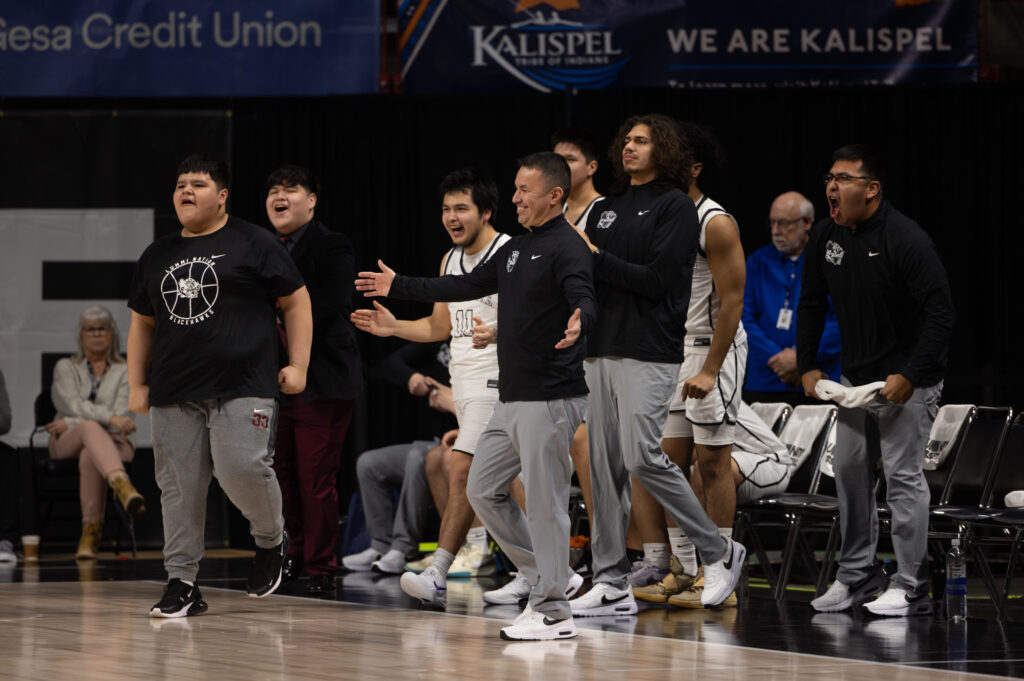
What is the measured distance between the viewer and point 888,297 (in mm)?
5773

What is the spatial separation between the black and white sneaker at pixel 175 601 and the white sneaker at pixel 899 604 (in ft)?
8.15

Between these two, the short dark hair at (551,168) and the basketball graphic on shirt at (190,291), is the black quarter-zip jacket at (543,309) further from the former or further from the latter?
the basketball graphic on shirt at (190,291)

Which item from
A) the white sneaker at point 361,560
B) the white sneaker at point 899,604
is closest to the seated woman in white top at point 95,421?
the white sneaker at point 361,560

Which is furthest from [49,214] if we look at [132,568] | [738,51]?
[738,51]

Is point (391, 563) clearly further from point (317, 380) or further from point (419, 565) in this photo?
point (317, 380)

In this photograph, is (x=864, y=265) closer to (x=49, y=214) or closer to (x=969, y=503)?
(x=969, y=503)

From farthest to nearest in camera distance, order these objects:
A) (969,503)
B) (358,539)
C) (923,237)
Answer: (358,539) < (969,503) < (923,237)

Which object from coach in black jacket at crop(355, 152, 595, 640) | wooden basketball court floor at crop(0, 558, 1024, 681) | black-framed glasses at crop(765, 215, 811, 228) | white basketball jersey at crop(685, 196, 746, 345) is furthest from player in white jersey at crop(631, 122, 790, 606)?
black-framed glasses at crop(765, 215, 811, 228)

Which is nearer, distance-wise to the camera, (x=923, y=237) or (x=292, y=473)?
(x=923, y=237)

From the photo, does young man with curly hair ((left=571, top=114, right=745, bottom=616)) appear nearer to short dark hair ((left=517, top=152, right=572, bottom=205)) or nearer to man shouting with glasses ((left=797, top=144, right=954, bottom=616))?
short dark hair ((left=517, top=152, right=572, bottom=205))

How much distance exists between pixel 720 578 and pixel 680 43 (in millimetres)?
3899

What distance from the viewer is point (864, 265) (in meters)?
5.80

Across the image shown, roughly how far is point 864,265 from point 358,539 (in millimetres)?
3551

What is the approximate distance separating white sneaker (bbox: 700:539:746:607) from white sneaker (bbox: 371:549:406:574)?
7.22 ft
